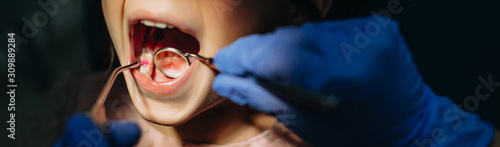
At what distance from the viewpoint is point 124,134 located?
3.01 ft

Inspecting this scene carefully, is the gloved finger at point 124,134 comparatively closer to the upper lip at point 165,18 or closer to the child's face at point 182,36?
the child's face at point 182,36

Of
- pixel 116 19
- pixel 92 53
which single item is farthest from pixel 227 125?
pixel 92 53

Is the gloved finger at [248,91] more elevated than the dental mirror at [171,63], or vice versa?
the dental mirror at [171,63]

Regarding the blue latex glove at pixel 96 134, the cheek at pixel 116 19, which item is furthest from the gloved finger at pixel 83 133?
the cheek at pixel 116 19

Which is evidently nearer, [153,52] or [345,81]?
[345,81]

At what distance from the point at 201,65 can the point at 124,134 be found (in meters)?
0.30

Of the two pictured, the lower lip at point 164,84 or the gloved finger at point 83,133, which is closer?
the lower lip at point 164,84

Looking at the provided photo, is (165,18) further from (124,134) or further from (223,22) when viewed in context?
(124,134)

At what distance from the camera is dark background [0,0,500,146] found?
90cm

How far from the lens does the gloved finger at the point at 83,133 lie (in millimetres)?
946

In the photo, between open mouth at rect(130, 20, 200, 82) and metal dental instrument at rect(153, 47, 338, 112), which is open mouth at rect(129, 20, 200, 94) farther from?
metal dental instrument at rect(153, 47, 338, 112)

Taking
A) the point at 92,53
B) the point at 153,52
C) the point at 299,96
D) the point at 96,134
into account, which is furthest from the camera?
the point at 92,53

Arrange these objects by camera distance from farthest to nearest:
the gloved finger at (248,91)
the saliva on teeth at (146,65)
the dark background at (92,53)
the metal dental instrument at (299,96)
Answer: the dark background at (92,53), the saliva on teeth at (146,65), the gloved finger at (248,91), the metal dental instrument at (299,96)

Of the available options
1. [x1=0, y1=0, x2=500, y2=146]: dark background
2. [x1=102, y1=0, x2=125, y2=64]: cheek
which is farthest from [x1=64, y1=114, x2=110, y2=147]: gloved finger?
[x1=102, y1=0, x2=125, y2=64]: cheek
